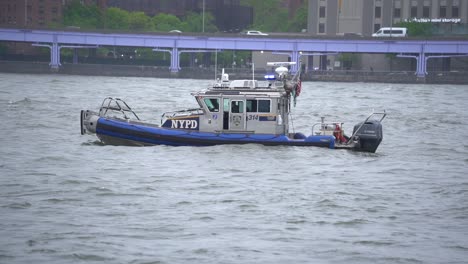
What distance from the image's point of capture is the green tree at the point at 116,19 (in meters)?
171

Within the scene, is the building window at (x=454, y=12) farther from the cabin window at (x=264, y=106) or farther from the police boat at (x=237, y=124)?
the cabin window at (x=264, y=106)

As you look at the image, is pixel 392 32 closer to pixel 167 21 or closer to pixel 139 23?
pixel 167 21

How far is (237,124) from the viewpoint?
4028 centimetres

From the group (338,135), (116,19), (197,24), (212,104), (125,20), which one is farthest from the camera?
(197,24)

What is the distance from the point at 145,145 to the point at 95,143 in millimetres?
3574

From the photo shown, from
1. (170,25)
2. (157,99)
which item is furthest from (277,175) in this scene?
(170,25)

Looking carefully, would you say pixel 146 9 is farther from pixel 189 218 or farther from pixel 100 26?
pixel 189 218

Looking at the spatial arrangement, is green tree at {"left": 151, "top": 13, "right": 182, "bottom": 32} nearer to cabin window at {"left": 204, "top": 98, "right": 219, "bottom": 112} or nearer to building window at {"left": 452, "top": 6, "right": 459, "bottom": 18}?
building window at {"left": 452, "top": 6, "right": 459, "bottom": 18}

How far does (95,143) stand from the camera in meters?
44.2

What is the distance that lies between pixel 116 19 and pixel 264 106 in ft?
442

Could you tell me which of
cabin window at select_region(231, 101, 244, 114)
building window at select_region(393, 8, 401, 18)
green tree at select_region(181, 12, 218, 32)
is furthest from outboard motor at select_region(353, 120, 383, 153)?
green tree at select_region(181, 12, 218, 32)

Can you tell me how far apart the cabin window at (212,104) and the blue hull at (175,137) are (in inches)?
34.9

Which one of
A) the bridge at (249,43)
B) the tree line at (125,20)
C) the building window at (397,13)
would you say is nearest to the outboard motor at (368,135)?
the bridge at (249,43)

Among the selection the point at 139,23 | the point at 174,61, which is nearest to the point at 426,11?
the point at 174,61
